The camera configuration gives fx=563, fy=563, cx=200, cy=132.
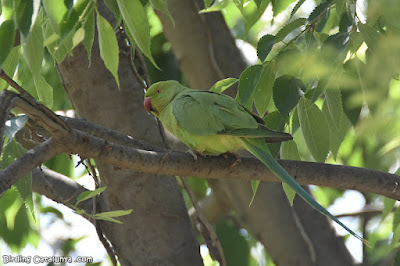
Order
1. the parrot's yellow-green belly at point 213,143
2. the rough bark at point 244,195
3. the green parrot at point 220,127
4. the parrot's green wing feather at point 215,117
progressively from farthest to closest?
the rough bark at point 244,195 < the parrot's yellow-green belly at point 213,143 < the parrot's green wing feather at point 215,117 < the green parrot at point 220,127

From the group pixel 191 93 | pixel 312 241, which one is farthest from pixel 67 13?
pixel 312 241

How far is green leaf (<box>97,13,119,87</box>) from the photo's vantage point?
4.99ft

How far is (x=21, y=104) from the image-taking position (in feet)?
4.78

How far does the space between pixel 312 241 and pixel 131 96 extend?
1226mm

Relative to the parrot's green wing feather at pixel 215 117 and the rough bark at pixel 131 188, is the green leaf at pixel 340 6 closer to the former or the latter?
the parrot's green wing feather at pixel 215 117

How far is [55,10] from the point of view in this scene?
1344 mm

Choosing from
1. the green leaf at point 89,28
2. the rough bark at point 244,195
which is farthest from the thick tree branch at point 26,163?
the rough bark at point 244,195

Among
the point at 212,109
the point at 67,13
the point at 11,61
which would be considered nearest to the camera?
the point at 67,13

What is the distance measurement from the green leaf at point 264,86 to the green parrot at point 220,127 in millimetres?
97

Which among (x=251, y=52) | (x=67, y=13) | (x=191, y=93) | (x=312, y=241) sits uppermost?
(x=67, y=13)

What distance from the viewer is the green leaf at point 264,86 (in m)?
1.84

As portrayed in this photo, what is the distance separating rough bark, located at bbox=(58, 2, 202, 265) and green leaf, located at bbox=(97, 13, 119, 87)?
119 centimetres

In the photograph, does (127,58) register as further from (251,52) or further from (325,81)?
(325,81)

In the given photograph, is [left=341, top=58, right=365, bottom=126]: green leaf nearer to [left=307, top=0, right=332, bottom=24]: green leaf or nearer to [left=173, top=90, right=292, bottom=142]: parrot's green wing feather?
[left=307, top=0, right=332, bottom=24]: green leaf
